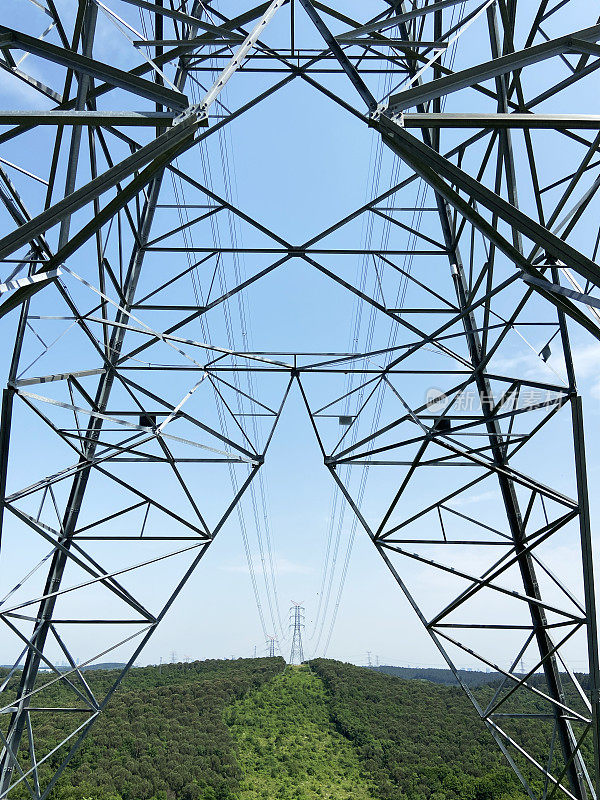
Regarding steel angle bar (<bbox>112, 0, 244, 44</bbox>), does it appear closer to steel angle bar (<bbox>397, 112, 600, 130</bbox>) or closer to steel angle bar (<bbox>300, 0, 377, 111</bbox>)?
steel angle bar (<bbox>300, 0, 377, 111</bbox>)

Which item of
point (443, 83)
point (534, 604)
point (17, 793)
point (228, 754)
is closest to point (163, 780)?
point (228, 754)

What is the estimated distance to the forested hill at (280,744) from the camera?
35.0 meters

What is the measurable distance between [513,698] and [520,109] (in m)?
39.5

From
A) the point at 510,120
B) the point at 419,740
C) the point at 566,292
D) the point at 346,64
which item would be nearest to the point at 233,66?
the point at 346,64

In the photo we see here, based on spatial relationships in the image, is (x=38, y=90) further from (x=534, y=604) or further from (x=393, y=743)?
(x=393, y=743)

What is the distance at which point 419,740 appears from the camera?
40.0 meters

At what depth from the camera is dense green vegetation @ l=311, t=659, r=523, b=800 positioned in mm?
36156

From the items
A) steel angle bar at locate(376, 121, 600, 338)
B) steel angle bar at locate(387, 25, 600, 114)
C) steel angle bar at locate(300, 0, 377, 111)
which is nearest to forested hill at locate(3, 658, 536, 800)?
steel angle bar at locate(376, 121, 600, 338)

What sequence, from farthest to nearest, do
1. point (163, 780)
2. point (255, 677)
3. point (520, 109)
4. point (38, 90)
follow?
point (255, 677) → point (163, 780) → point (520, 109) → point (38, 90)

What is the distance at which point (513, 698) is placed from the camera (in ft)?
134

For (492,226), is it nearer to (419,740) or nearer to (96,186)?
(96,186)

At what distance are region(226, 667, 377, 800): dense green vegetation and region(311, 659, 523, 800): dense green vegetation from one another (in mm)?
1140

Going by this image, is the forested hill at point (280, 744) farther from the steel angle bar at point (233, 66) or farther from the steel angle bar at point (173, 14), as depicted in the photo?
the steel angle bar at point (233, 66)

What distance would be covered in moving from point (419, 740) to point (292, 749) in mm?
7875
